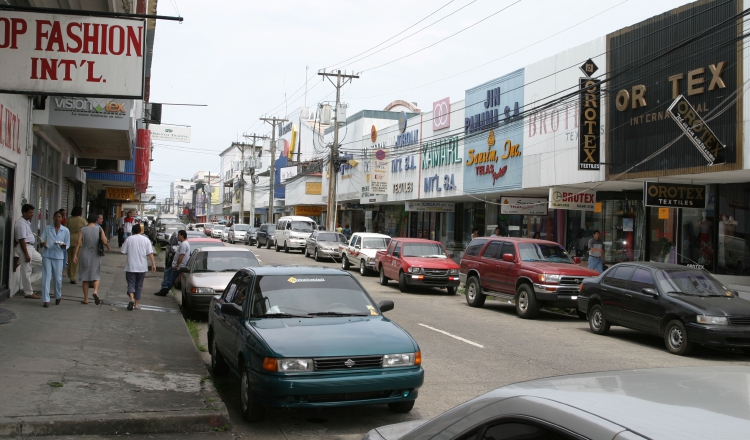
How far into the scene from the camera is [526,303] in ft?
53.5

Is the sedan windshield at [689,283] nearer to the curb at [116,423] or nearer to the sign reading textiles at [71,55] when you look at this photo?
the curb at [116,423]

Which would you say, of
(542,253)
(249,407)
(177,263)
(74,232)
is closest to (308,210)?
(74,232)

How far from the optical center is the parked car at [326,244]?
3481 centimetres

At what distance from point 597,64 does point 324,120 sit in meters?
26.0

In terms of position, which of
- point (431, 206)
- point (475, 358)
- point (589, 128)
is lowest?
point (475, 358)

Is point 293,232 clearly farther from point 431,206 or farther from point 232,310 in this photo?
point 232,310

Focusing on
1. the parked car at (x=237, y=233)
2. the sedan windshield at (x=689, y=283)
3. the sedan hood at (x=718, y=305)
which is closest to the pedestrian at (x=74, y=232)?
the sedan windshield at (x=689, y=283)

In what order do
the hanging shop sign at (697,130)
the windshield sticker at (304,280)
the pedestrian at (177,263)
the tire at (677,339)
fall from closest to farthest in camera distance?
the windshield sticker at (304,280), the tire at (677,339), the pedestrian at (177,263), the hanging shop sign at (697,130)

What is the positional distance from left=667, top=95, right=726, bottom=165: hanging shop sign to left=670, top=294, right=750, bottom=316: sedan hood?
6034 millimetres

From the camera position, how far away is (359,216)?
185ft

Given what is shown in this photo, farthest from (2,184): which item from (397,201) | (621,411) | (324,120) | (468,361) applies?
(324,120)

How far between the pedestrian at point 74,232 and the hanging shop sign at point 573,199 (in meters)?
14.8

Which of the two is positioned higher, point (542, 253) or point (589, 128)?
point (589, 128)

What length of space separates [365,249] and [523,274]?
1255cm
